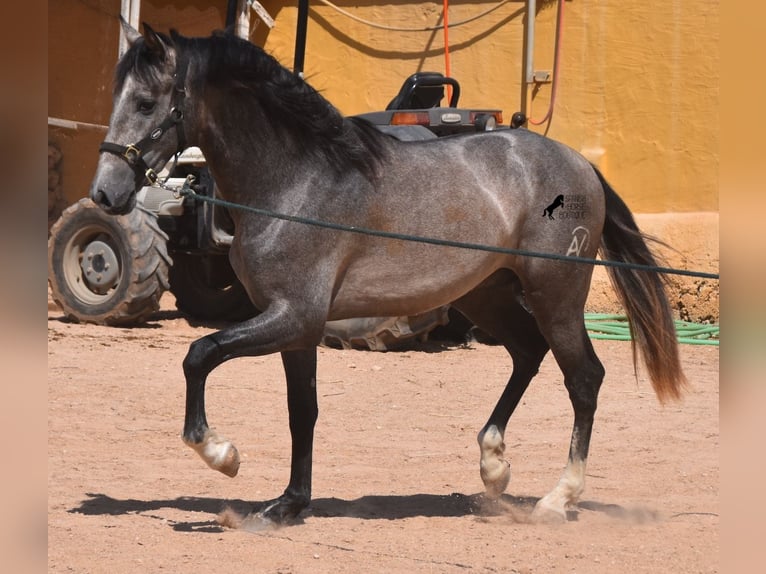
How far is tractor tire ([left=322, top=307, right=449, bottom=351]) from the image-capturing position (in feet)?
32.4

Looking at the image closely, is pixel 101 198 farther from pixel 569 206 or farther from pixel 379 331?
pixel 379 331

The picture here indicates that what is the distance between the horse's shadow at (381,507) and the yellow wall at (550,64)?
6.30 meters

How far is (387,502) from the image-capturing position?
18.9 feet

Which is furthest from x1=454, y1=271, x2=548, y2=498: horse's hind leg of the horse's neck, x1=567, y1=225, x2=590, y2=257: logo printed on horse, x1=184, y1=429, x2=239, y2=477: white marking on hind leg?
x1=184, y1=429, x2=239, y2=477: white marking on hind leg

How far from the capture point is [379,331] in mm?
9992

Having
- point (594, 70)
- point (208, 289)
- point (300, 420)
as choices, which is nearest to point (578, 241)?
point (300, 420)

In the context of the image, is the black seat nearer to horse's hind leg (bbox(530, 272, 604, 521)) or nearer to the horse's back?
the horse's back

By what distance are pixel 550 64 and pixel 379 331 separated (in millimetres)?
3841

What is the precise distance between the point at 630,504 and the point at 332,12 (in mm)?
8311
